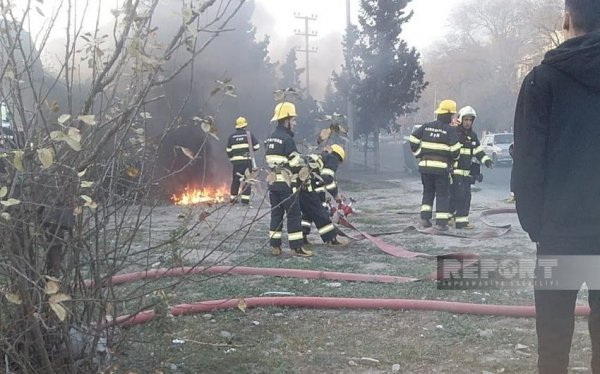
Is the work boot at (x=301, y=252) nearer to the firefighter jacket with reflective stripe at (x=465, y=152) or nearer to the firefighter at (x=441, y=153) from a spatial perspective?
the firefighter at (x=441, y=153)

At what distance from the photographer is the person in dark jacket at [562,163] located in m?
2.19

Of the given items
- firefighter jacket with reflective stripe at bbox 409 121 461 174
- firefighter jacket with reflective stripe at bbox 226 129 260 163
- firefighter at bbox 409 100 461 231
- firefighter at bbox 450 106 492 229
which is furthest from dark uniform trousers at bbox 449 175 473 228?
firefighter jacket with reflective stripe at bbox 226 129 260 163

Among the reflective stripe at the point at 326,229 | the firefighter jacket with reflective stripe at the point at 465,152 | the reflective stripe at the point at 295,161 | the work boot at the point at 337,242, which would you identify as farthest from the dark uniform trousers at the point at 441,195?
the reflective stripe at the point at 295,161

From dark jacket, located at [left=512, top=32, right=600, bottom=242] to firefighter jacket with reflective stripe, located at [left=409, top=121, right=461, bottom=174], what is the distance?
5706 millimetres

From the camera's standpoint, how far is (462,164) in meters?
8.45

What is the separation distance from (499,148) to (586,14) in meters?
23.7

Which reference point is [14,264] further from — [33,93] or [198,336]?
[198,336]

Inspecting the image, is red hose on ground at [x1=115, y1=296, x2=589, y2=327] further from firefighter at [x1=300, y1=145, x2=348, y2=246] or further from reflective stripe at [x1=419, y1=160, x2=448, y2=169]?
reflective stripe at [x1=419, y1=160, x2=448, y2=169]

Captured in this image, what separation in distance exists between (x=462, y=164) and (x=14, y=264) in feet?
23.2

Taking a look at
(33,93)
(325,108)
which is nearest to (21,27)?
(33,93)

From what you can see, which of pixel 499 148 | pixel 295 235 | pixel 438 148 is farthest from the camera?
pixel 499 148

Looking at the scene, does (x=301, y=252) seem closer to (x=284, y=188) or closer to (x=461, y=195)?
(x=284, y=188)

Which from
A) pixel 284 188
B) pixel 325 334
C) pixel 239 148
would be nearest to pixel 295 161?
pixel 325 334

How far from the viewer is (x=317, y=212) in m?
6.78
